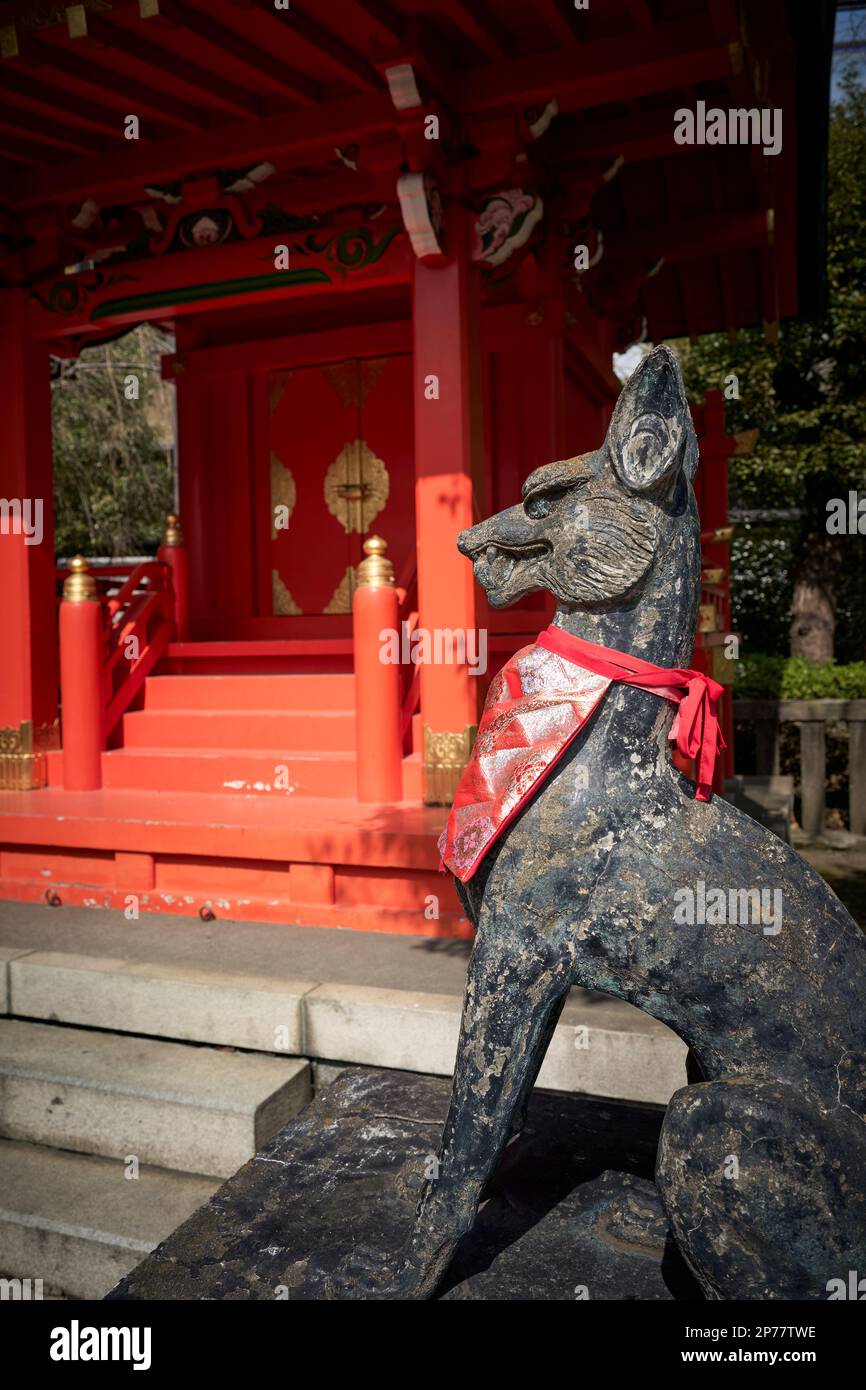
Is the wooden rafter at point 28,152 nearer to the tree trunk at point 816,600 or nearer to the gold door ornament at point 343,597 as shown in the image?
the gold door ornament at point 343,597

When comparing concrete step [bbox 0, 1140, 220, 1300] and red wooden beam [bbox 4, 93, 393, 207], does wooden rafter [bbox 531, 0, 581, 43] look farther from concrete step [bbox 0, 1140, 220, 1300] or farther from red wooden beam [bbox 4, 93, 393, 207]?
concrete step [bbox 0, 1140, 220, 1300]

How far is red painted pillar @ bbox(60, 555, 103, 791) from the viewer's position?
19.1ft

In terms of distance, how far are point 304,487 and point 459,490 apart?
317cm

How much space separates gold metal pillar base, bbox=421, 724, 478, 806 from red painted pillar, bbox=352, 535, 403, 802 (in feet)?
0.62

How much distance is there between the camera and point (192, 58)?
15.1 feet

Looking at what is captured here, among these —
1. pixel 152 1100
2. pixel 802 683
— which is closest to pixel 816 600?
pixel 802 683

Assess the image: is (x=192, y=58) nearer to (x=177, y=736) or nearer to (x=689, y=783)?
(x=177, y=736)

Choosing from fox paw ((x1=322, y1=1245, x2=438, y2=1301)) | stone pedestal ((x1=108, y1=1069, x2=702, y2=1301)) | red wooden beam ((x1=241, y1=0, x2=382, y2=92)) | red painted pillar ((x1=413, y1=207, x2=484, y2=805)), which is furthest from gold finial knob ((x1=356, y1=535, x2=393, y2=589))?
fox paw ((x1=322, y1=1245, x2=438, y2=1301))

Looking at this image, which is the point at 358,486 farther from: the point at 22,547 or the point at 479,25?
the point at 479,25

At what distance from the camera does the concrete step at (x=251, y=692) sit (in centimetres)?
597

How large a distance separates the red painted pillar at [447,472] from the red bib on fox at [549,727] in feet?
10.2

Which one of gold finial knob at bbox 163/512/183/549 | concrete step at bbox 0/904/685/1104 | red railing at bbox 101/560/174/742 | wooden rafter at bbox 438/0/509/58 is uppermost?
wooden rafter at bbox 438/0/509/58
